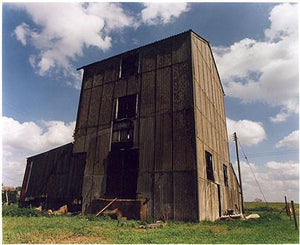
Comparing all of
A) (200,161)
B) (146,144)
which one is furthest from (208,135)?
(146,144)

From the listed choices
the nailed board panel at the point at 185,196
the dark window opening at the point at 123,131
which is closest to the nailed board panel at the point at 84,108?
the dark window opening at the point at 123,131

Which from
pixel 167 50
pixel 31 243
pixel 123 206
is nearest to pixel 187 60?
pixel 167 50

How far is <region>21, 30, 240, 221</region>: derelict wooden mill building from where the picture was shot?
14.7 m

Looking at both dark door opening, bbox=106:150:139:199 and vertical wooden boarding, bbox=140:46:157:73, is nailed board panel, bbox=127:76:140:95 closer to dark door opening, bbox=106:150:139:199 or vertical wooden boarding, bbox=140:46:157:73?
vertical wooden boarding, bbox=140:46:157:73

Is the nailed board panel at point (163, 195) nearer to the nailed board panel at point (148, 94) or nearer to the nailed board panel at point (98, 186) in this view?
the nailed board panel at point (98, 186)

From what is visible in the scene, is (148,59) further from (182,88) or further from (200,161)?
(200,161)

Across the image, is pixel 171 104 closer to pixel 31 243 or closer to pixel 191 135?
pixel 191 135

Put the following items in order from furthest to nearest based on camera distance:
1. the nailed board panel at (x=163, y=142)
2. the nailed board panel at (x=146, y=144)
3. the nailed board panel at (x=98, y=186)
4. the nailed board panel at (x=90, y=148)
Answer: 1. the nailed board panel at (x=90, y=148)
2. the nailed board panel at (x=98, y=186)
3. the nailed board panel at (x=146, y=144)
4. the nailed board panel at (x=163, y=142)

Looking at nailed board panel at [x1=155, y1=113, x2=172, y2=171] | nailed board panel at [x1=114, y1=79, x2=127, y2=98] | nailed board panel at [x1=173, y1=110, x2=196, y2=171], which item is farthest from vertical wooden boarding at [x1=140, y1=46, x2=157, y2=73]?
nailed board panel at [x1=173, y1=110, x2=196, y2=171]

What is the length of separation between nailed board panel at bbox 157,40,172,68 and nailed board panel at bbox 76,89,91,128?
7.34 metres

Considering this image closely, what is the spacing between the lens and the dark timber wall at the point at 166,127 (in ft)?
47.7

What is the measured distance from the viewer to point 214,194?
1686 cm

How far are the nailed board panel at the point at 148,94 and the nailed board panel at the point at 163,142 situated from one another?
3.49 ft

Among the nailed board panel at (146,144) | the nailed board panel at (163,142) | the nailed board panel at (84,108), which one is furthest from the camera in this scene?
the nailed board panel at (84,108)
